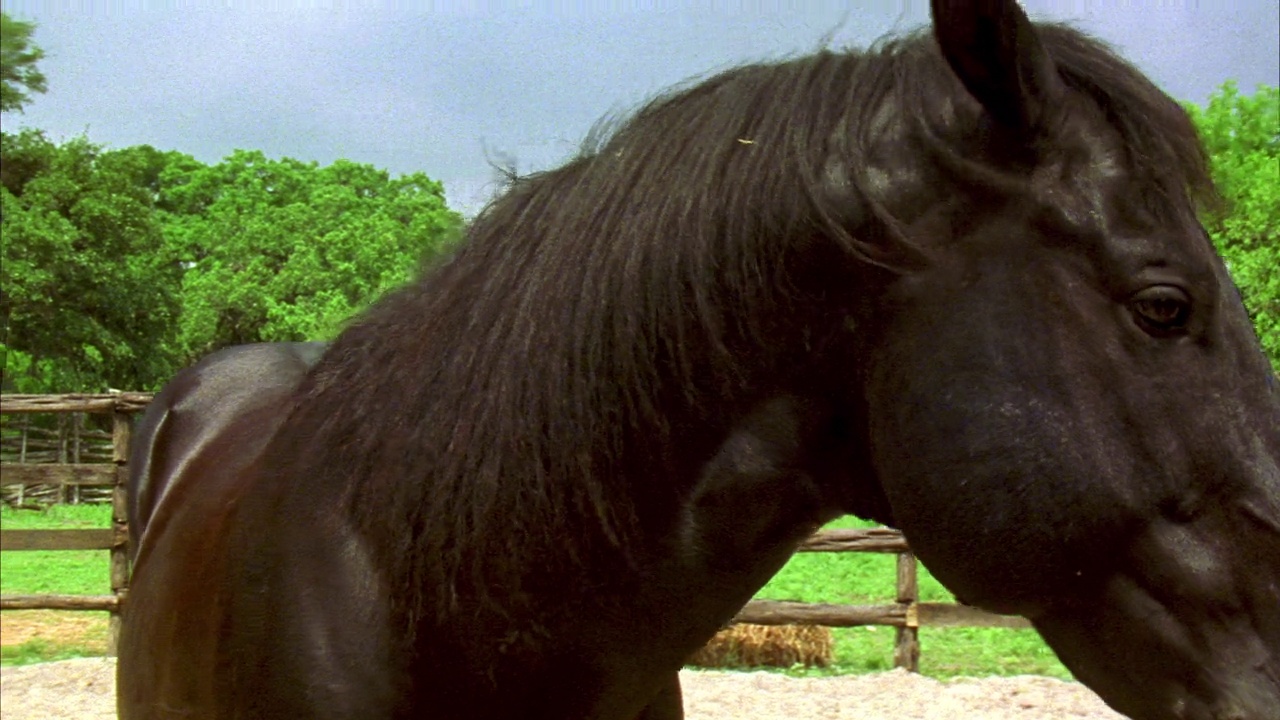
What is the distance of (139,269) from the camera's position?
69.4 ft

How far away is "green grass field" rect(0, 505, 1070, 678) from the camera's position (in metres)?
8.01

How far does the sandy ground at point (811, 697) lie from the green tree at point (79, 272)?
11738mm

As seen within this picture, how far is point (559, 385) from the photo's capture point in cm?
149

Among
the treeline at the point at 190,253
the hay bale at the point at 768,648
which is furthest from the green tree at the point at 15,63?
the hay bale at the point at 768,648

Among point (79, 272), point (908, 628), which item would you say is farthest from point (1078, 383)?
point (79, 272)

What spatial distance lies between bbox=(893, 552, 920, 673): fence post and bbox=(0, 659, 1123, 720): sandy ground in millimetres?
428

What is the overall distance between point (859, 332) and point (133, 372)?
2120cm

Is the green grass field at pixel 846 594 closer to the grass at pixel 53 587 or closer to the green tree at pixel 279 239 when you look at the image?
the grass at pixel 53 587

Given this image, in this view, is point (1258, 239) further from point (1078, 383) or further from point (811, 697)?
point (1078, 383)

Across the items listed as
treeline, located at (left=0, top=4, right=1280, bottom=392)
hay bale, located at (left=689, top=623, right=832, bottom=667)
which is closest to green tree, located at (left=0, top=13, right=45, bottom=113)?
treeline, located at (left=0, top=4, right=1280, bottom=392)

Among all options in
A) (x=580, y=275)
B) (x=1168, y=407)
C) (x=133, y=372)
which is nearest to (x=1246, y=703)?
(x=1168, y=407)

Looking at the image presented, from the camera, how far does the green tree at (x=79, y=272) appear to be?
18281mm

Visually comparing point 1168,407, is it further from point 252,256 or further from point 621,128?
point 252,256

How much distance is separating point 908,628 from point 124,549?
18.9 feet
